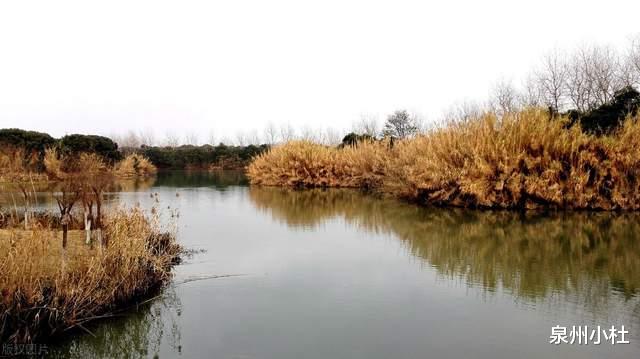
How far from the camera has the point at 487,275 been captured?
23.9 feet

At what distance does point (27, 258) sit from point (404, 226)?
809 centimetres

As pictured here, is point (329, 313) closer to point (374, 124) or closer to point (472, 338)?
point (472, 338)

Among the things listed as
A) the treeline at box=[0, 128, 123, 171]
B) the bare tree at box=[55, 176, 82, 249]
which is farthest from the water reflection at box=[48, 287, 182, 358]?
the treeline at box=[0, 128, 123, 171]

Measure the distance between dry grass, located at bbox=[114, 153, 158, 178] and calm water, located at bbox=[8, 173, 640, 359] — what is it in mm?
20972

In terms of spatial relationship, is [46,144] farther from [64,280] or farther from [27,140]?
[64,280]

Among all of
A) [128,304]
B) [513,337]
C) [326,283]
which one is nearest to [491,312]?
[513,337]

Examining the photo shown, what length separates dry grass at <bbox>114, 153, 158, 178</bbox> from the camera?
1213 inches

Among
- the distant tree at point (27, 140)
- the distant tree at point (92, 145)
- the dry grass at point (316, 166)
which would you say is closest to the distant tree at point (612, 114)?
the dry grass at point (316, 166)

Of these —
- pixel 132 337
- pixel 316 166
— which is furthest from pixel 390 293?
pixel 316 166

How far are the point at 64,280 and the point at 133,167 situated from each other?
30.5 meters

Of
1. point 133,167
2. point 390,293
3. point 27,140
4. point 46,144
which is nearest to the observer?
point 390,293

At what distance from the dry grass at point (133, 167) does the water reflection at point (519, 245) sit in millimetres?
17908

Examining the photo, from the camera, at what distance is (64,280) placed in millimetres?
5051

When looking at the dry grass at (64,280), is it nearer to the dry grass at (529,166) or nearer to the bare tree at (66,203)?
the bare tree at (66,203)
